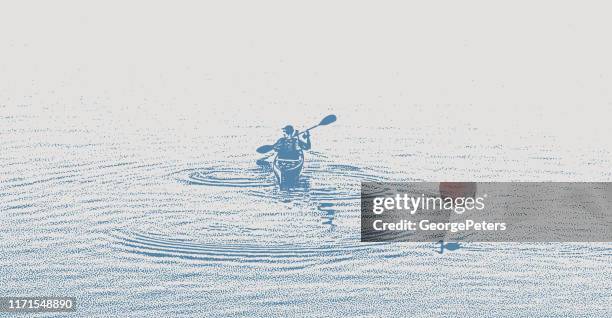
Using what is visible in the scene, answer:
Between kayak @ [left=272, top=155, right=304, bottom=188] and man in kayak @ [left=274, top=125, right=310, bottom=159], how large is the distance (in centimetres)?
3

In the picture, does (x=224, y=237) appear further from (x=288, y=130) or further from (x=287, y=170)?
(x=288, y=130)

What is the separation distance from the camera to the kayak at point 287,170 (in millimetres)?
2812

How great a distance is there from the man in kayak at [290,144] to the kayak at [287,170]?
0.03 m

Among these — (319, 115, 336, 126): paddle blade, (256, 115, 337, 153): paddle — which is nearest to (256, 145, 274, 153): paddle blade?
(256, 115, 337, 153): paddle

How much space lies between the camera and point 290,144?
2.78 metres

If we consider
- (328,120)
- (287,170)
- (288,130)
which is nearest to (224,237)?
(287,170)

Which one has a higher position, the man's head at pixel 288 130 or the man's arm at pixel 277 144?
the man's head at pixel 288 130

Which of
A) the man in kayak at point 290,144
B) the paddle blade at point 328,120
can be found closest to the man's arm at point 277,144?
the man in kayak at point 290,144

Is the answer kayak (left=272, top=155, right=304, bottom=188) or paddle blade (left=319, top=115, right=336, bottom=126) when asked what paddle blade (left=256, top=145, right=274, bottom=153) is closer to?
kayak (left=272, top=155, right=304, bottom=188)

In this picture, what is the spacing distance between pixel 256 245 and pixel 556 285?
4.09 ft

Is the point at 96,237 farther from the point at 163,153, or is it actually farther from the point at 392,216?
the point at 392,216

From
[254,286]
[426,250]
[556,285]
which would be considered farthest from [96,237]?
[556,285]

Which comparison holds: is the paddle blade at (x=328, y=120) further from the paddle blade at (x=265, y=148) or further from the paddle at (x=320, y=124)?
the paddle blade at (x=265, y=148)

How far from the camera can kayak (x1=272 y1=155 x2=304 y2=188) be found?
2.81 m
